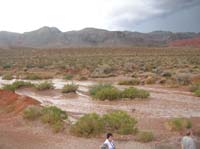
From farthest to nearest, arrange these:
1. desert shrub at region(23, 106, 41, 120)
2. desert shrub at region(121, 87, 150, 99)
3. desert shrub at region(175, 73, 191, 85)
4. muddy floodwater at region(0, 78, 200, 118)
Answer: desert shrub at region(175, 73, 191, 85)
desert shrub at region(121, 87, 150, 99)
muddy floodwater at region(0, 78, 200, 118)
desert shrub at region(23, 106, 41, 120)

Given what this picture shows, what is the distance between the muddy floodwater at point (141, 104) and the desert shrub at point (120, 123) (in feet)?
14.3

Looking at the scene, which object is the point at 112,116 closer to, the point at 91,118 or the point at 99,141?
the point at 91,118

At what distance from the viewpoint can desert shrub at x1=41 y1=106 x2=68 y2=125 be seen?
18.3 meters

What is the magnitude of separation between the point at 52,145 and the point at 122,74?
3357cm

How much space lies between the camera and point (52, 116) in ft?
60.7

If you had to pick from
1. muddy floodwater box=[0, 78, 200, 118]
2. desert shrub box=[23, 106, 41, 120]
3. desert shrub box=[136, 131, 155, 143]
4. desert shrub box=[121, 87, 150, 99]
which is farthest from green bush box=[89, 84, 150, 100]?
desert shrub box=[136, 131, 155, 143]

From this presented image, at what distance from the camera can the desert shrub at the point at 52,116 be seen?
1826 centimetres

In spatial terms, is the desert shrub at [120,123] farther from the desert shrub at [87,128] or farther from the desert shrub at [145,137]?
the desert shrub at [145,137]

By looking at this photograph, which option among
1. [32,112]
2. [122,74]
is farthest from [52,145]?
[122,74]

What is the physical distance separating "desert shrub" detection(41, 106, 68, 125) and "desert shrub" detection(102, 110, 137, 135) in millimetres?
2591

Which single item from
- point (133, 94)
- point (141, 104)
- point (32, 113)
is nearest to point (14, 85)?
point (133, 94)

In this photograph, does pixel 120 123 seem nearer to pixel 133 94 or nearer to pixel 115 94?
pixel 115 94

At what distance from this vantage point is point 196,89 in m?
30.3

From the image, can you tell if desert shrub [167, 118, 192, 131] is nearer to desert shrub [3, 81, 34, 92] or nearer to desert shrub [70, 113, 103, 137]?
desert shrub [70, 113, 103, 137]
